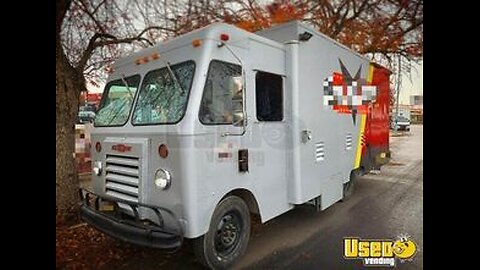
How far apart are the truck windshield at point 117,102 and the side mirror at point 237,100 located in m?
0.94

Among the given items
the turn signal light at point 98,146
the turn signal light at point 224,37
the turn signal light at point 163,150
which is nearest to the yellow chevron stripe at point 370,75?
the turn signal light at point 224,37

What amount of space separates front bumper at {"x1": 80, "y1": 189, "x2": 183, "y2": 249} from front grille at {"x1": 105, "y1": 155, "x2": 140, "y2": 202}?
90 mm

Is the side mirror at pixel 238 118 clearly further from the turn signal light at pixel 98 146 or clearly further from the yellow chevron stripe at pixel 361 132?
the yellow chevron stripe at pixel 361 132

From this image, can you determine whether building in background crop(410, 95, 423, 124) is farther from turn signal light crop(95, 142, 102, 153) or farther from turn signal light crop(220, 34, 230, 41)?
turn signal light crop(95, 142, 102, 153)

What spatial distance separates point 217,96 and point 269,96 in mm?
711

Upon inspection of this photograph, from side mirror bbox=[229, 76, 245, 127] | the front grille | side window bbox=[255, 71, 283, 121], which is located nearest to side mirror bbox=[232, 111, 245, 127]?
side mirror bbox=[229, 76, 245, 127]

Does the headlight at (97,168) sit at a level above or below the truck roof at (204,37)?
below

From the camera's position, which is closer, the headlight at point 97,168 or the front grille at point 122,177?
the front grille at point 122,177

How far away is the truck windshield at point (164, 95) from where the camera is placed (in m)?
2.50

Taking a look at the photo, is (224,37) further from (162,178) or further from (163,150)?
(162,178)

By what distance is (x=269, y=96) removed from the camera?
3.11 meters

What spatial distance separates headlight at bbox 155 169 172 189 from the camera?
240 cm
